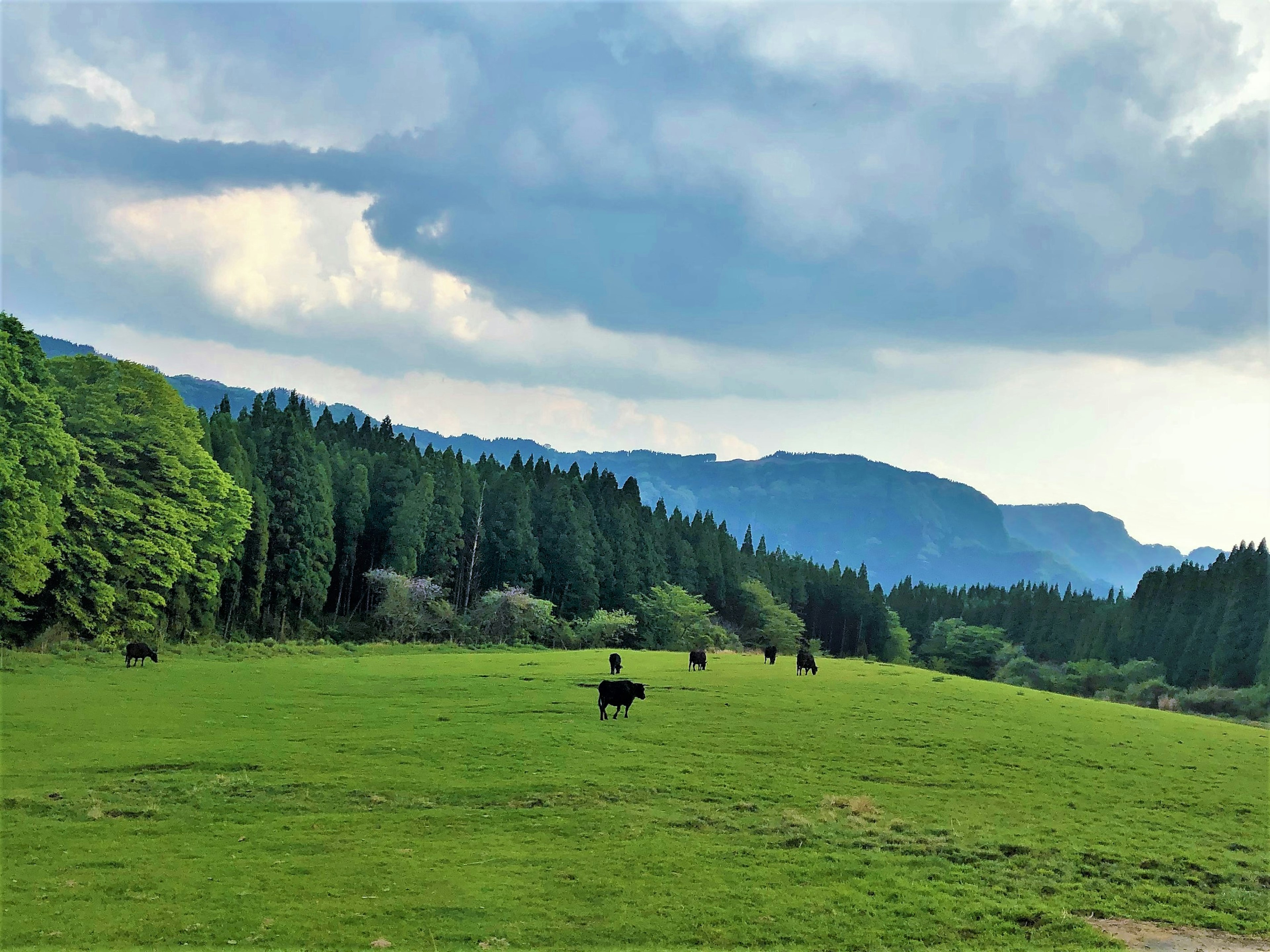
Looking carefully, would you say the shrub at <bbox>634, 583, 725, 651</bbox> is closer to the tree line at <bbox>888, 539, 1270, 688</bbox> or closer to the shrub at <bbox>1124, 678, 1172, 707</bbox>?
the shrub at <bbox>1124, 678, 1172, 707</bbox>

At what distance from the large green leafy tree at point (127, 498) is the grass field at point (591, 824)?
13.8 m

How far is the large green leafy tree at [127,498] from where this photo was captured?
160 ft

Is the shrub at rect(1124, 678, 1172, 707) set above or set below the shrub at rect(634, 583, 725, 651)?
below

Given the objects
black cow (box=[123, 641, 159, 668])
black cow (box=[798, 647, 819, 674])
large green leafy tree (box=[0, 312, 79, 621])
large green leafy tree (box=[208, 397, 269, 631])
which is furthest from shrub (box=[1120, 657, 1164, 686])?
large green leafy tree (box=[0, 312, 79, 621])

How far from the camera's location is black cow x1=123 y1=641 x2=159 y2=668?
→ 43.8 meters

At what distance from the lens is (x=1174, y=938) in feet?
50.8

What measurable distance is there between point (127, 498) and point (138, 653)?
450 inches

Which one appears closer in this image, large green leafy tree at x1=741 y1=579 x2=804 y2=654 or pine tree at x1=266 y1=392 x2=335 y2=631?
pine tree at x1=266 y1=392 x2=335 y2=631

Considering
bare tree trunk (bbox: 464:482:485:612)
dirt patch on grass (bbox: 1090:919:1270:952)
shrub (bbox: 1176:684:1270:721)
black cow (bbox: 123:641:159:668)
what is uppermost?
bare tree trunk (bbox: 464:482:485:612)

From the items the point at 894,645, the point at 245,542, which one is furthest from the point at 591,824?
the point at 894,645

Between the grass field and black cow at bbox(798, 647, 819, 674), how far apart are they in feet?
50.4

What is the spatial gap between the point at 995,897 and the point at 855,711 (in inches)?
787

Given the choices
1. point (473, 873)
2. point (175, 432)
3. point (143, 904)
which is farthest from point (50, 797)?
point (175, 432)

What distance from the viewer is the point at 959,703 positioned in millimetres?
Result: 40844
